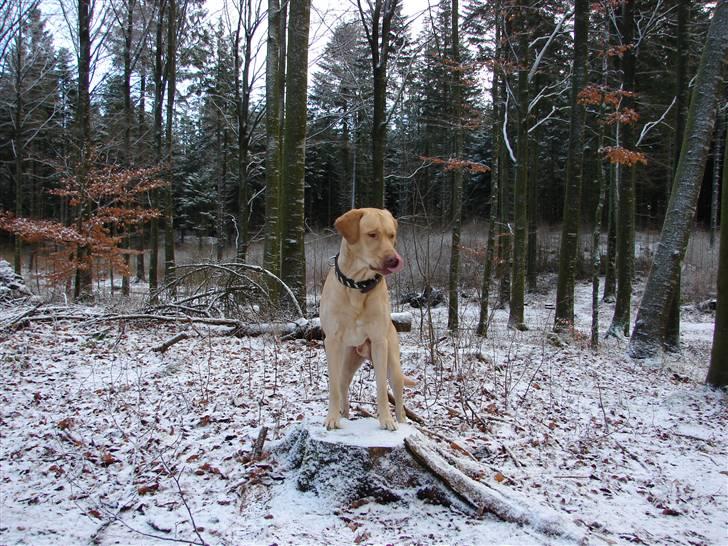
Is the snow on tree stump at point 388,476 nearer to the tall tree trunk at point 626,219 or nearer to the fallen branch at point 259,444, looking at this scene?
the fallen branch at point 259,444

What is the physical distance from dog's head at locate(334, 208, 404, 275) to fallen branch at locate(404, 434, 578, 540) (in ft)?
4.27

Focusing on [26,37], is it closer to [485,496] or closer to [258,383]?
[258,383]

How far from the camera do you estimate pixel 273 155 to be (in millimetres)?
11172

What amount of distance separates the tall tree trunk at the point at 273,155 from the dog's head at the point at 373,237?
24.4 ft

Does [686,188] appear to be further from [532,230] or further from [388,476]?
[532,230]

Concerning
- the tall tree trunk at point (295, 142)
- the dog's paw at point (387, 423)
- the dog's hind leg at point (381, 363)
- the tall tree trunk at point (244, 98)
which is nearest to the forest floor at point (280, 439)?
the dog's paw at point (387, 423)

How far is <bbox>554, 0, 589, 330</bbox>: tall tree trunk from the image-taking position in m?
10.7

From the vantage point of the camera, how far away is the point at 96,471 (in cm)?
367

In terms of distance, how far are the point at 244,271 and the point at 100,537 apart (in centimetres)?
726

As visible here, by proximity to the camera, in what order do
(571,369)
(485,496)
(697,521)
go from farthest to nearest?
(571,369) → (697,521) → (485,496)

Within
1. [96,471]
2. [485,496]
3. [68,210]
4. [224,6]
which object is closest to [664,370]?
[485,496]

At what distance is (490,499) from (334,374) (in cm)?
134

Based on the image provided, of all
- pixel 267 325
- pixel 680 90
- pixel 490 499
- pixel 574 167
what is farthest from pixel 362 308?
pixel 680 90

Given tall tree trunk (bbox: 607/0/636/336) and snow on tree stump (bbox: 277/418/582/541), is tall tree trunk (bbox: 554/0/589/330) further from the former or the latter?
snow on tree stump (bbox: 277/418/582/541)
